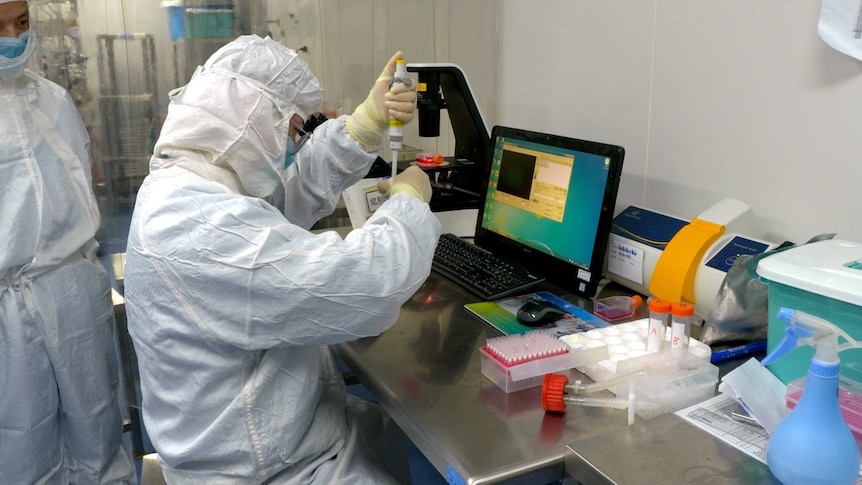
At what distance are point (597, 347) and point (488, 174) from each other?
0.77m

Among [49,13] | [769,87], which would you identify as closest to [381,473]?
[769,87]

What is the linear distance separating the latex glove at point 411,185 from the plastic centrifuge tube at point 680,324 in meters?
0.51

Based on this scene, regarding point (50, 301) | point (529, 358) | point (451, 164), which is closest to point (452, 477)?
point (529, 358)

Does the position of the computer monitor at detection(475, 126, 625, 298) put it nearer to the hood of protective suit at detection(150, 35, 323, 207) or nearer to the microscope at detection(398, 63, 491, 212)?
the microscope at detection(398, 63, 491, 212)

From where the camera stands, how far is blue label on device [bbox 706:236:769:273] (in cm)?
132

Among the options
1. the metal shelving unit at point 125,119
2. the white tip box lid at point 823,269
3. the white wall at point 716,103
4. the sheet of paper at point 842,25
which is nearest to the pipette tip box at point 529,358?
the white tip box lid at point 823,269

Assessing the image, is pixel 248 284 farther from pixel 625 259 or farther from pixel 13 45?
pixel 13 45

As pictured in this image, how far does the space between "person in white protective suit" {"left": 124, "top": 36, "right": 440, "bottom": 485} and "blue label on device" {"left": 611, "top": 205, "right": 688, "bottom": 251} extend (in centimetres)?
→ 54

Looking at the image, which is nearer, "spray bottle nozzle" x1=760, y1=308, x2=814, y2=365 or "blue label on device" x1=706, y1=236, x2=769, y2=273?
"spray bottle nozzle" x1=760, y1=308, x2=814, y2=365

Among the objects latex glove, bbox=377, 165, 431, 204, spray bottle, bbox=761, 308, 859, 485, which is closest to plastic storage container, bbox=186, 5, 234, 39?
latex glove, bbox=377, 165, 431, 204

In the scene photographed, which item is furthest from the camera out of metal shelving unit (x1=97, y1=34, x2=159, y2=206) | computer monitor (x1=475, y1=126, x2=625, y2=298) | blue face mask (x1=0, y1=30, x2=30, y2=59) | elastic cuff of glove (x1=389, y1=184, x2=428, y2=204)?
metal shelving unit (x1=97, y1=34, x2=159, y2=206)

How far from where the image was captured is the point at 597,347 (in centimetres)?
117

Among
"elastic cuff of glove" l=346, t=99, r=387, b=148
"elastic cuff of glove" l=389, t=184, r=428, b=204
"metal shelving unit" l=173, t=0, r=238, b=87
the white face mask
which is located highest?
"metal shelving unit" l=173, t=0, r=238, b=87

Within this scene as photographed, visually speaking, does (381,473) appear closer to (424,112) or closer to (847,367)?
(847,367)
